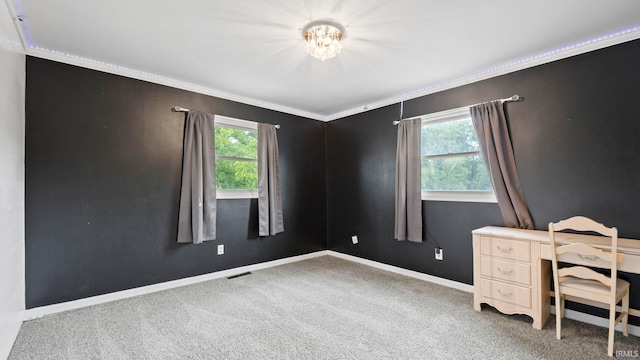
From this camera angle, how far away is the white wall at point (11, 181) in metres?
1.84

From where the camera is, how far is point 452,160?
133 inches

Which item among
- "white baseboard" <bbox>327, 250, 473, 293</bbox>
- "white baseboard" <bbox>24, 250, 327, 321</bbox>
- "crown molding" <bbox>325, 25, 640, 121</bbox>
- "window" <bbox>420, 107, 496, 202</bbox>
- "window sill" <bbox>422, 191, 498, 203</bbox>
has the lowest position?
"white baseboard" <bbox>327, 250, 473, 293</bbox>

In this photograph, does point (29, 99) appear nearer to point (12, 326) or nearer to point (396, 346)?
point (12, 326)

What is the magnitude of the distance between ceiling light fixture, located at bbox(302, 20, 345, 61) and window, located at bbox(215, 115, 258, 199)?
187cm

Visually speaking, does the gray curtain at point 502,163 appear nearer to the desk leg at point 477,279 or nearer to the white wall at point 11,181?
the desk leg at point 477,279

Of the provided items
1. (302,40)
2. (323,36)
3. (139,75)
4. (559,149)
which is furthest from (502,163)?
(139,75)

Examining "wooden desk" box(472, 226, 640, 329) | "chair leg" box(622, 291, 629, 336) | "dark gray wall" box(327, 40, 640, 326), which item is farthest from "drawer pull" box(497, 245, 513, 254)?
"chair leg" box(622, 291, 629, 336)

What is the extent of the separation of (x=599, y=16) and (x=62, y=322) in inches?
192

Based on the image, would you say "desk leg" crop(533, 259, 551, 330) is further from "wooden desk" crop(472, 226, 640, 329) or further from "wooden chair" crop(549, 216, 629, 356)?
"wooden chair" crop(549, 216, 629, 356)

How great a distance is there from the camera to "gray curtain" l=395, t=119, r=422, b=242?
139 inches

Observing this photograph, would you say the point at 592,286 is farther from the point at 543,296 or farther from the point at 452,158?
the point at 452,158

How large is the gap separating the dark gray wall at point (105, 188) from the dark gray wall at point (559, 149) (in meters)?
2.46

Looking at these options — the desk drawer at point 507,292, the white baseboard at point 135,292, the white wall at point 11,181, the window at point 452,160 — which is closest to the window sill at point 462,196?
the window at point 452,160

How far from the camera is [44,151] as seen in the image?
8.52 feet
